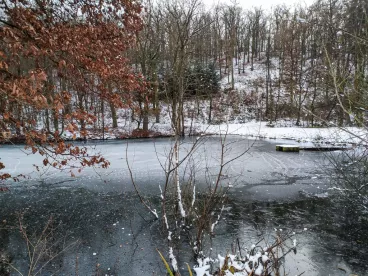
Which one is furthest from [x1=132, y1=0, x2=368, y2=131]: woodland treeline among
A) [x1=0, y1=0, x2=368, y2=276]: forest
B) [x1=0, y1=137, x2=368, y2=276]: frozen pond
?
[x1=0, y1=137, x2=368, y2=276]: frozen pond

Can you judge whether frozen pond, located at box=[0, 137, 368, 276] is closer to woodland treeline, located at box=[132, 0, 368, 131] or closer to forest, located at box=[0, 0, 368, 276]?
forest, located at box=[0, 0, 368, 276]

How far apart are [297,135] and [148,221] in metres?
20.0

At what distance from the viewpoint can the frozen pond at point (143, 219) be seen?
6.75 meters

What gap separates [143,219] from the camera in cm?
894

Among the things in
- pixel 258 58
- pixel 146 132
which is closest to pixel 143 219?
pixel 146 132

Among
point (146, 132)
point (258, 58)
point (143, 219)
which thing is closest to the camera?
point (143, 219)

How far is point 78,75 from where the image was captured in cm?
541

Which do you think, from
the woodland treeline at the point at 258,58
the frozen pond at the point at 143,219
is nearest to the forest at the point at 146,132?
the frozen pond at the point at 143,219

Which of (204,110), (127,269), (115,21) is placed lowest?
(127,269)

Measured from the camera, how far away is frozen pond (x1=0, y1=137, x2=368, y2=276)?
266 inches

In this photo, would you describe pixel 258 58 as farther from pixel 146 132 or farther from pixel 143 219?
pixel 143 219

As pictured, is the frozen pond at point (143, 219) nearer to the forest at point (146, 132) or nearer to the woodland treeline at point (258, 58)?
the forest at point (146, 132)

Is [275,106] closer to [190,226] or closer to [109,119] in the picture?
[109,119]

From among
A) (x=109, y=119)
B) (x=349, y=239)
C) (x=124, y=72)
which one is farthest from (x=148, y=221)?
(x=109, y=119)
